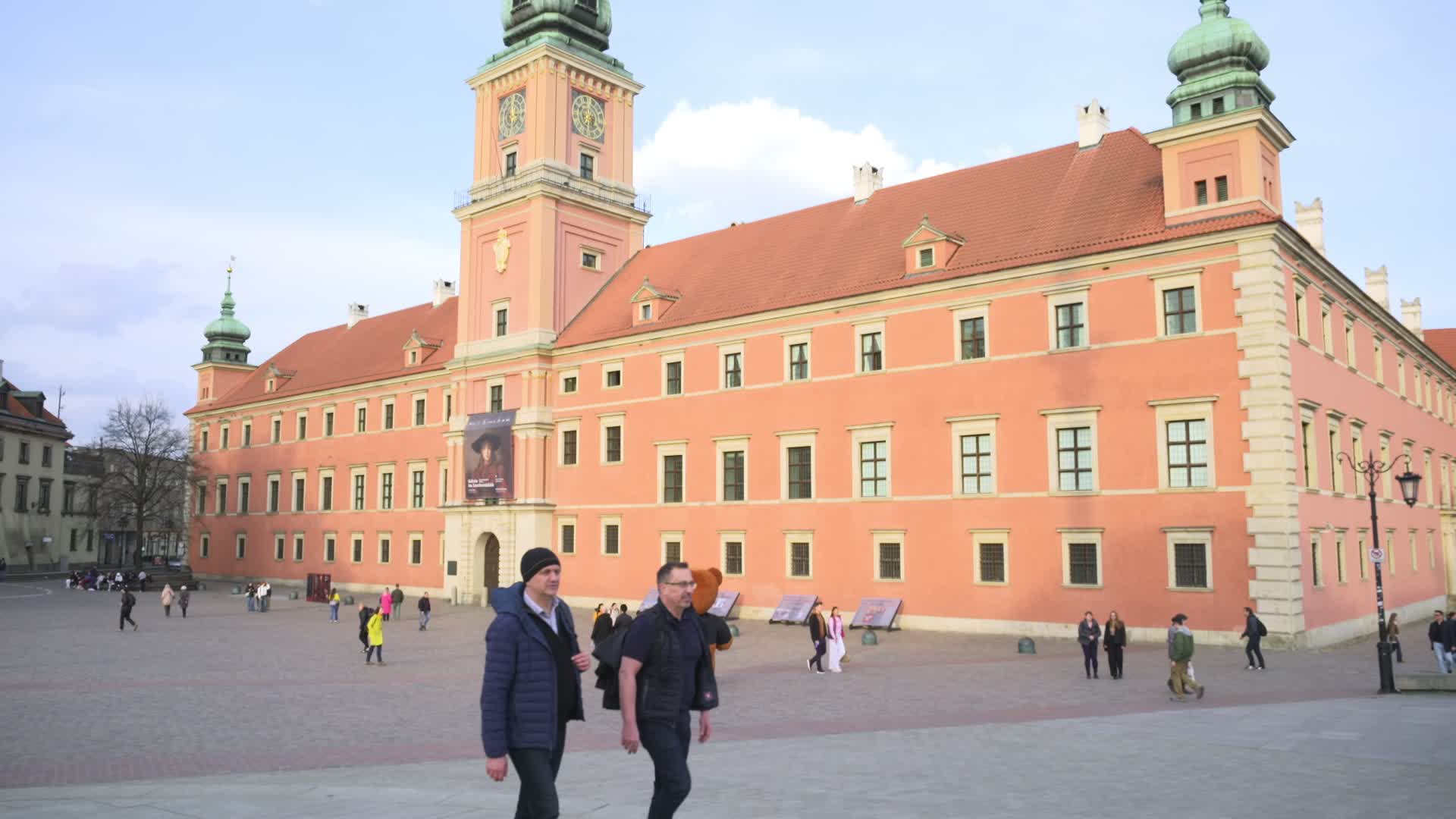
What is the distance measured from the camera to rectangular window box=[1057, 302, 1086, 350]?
30.3m

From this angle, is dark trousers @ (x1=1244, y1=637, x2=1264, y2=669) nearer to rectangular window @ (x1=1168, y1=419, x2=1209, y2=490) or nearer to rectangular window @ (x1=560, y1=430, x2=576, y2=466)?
rectangular window @ (x1=1168, y1=419, x2=1209, y2=490)

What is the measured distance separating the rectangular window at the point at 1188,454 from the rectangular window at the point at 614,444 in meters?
21.3

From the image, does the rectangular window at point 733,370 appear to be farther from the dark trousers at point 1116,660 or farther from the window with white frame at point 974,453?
the dark trousers at point 1116,660

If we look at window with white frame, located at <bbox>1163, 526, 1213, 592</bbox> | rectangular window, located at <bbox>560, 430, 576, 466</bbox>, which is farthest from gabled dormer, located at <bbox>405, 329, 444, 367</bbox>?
window with white frame, located at <bbox>1163, 526, 1213, 592</bbox>

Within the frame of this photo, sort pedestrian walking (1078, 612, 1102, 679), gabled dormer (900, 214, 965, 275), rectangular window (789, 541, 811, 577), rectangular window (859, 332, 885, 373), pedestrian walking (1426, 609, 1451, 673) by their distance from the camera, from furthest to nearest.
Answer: rectangular window (789, 541, 811, 577)
rectangular window (859, 332, 885, 373)
gabled dormer (900, 214, 965, 275)
pedestrian walking (1426, 609, 1451, 673)
pedestrian walking (1078, 612, 1102, 679)

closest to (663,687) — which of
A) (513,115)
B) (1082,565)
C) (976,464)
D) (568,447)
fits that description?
(1082,565)

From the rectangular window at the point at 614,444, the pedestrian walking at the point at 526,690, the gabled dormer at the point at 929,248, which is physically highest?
the gabled dormer at the point at 929,248

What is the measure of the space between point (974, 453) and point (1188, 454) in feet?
19.9

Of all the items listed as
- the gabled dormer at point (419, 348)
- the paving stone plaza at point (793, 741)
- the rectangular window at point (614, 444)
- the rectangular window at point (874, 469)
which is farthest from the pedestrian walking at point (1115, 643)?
the gabled dormer at point (419, 348)

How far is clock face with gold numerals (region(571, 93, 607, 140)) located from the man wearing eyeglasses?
4400cm

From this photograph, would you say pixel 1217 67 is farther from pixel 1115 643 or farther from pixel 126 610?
pixel 126 610

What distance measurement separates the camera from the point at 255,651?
2686cm

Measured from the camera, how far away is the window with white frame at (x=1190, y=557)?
27141 millimetres

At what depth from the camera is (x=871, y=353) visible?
114 ft
